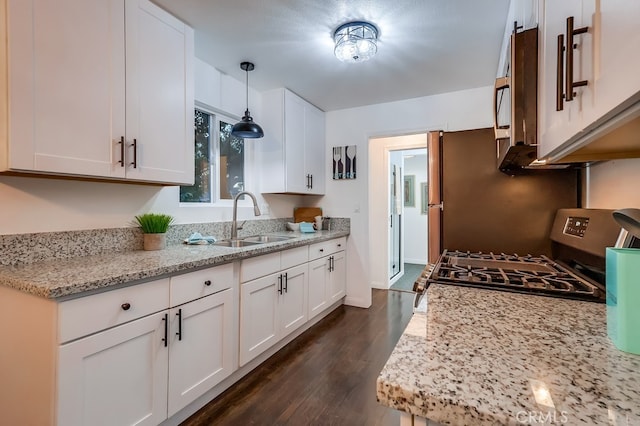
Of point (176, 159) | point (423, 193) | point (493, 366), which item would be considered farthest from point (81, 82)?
point (423, 193)

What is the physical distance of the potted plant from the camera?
186 cm

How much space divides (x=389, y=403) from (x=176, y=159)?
181 centimetres

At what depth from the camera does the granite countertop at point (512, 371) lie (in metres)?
0.43

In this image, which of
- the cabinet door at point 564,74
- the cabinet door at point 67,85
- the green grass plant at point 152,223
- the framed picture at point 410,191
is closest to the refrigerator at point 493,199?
the cabinet door at point 564,74

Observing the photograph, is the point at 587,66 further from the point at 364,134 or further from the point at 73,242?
→ the point at 364,134

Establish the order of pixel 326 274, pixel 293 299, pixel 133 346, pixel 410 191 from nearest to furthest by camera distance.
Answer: pixel 133 346 → pixel 293 299 → pixel 326 274 → pixel 410 191

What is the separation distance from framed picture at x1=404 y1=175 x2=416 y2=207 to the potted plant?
202 inches

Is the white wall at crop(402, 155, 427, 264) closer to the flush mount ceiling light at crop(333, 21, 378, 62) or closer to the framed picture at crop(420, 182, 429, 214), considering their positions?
the framed picture at crop(420, 182, 429, 214)

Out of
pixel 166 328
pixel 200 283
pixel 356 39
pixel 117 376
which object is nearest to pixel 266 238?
pixel 200 283

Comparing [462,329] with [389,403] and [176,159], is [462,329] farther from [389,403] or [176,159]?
[176,159]

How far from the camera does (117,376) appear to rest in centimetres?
123

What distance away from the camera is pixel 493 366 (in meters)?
0.54

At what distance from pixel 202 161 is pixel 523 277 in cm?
236

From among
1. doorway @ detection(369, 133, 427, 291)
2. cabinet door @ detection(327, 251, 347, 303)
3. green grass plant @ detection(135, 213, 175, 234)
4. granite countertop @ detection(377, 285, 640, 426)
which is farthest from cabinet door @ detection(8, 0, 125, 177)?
doorway @ detection(369, 133, 427, 291)
